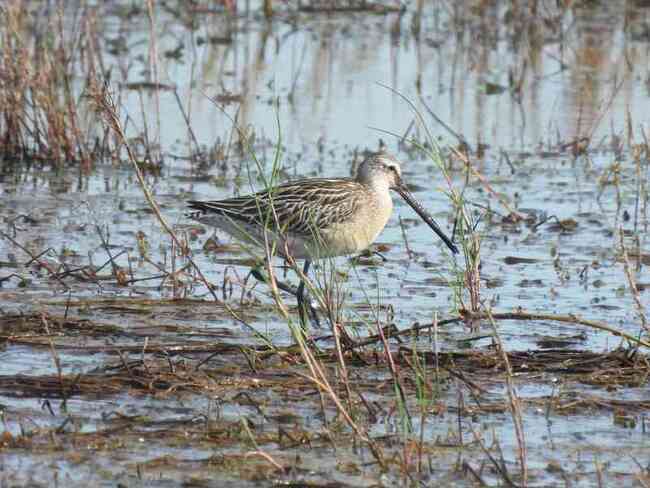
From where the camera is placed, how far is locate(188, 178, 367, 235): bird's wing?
7973mm

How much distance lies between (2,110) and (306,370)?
5091 millimetres

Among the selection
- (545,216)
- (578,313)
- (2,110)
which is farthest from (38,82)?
(578,313)

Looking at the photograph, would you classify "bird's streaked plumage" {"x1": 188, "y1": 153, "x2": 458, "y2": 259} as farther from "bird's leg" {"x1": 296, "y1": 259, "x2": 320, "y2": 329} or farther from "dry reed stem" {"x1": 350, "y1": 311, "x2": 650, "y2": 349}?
"dry reed stem" {"x1": 350, "y1": 311, "x2": 650, "y2": 349}

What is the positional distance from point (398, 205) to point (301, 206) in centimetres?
256

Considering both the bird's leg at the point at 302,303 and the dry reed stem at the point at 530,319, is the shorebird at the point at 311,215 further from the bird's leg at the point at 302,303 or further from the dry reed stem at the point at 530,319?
the dry reed stem at the point at 530,319

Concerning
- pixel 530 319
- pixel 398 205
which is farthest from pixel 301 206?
pixel 398 205

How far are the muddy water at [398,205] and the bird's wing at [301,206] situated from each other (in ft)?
1.39

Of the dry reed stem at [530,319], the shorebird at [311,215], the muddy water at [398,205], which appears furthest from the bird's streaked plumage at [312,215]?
the dry reed stem at [530,319]

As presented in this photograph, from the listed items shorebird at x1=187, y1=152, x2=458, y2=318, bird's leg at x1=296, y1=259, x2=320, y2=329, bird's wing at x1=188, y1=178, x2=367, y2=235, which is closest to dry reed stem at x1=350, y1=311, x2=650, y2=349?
bird's leg at x1=296, y1=259, x2=320, y2=329

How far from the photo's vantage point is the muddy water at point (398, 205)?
19.0ft

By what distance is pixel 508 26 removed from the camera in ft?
53.5

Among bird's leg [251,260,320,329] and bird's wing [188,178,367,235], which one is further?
bird's wing [188,178,367,235]

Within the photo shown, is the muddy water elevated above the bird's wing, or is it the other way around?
the bird's wing

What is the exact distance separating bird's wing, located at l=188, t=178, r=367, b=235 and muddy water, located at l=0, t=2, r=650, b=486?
1.39ft
